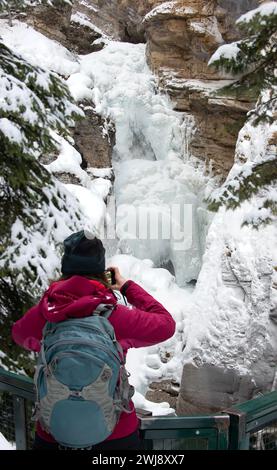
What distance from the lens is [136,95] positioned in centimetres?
1909

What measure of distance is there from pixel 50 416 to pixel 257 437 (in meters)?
1.14

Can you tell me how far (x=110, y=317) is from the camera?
6.45ft

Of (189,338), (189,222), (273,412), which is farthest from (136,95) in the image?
(273,412)

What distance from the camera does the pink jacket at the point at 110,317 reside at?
1.90 metres

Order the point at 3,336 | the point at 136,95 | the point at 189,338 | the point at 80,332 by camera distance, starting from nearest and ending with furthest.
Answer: the point at 80,332 < the point at 3,336 < the point at 189,338 < the point at 136,95

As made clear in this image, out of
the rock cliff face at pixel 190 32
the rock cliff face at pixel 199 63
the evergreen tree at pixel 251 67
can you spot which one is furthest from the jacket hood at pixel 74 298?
the rock cliff face at pixel 199 63

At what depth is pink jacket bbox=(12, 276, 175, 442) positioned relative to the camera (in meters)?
1.90

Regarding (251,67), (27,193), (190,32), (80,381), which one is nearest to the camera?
(80,381)

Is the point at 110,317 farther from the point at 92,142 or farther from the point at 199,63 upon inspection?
the point at 199,63

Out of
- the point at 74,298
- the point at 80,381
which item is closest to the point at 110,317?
the point at 74,298

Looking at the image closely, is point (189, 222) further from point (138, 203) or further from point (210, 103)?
point (210, 103)

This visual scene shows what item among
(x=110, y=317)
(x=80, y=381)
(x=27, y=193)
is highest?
(x=110, y=317)

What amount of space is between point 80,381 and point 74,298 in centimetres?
34

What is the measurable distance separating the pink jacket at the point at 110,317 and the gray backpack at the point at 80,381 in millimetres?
53
